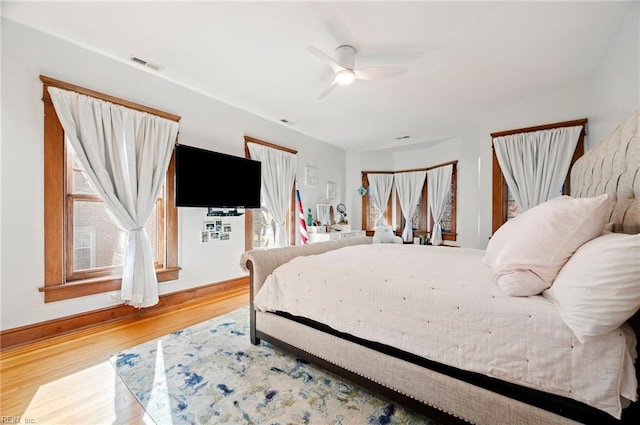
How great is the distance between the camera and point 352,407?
57.7 inches

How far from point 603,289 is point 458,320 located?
506 mm

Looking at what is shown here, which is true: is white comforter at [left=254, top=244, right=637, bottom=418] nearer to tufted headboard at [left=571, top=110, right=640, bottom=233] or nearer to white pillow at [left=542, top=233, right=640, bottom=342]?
white pillow at [left=542, top=233, right=640, bottom=342]

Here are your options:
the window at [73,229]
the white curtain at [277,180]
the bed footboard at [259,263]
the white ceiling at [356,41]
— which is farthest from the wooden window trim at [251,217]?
the bed footboard at [259,263]

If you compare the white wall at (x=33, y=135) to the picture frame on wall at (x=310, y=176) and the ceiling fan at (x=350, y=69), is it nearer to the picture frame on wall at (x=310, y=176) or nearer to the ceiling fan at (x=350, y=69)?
the ceiling fan at (x=350, y=69)

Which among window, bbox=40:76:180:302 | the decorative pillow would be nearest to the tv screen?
window, bbox=40:76:180:302

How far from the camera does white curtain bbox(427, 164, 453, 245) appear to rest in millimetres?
4906

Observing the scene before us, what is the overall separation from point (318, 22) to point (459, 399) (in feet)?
8.31

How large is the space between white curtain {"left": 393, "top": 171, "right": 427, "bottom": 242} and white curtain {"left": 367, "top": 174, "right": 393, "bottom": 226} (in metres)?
0.20

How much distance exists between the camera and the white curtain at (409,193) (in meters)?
5.37

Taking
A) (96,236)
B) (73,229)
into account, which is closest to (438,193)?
(96,236)

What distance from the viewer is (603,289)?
A: 882 millimetres

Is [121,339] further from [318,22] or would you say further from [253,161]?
[318,22]

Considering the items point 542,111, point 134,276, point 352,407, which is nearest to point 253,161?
point 134,276

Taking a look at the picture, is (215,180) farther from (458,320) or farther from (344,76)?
(458,320)
